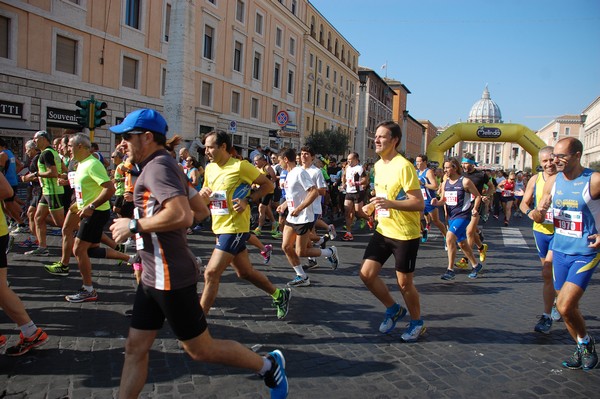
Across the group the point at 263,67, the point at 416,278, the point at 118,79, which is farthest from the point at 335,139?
the point at 416,278

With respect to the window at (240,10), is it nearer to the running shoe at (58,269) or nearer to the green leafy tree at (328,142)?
the green leafy tree at (328,142)

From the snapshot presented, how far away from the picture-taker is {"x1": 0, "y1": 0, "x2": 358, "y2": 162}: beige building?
17906 mm

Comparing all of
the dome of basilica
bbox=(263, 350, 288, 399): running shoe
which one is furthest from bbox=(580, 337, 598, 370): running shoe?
the dome of basilica

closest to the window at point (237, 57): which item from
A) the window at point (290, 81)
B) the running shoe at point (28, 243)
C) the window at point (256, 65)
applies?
the window at point (256, 65)

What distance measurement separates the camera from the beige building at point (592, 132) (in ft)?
323

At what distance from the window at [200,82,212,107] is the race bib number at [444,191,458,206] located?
23.7 meters

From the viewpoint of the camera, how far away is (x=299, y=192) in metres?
6.77

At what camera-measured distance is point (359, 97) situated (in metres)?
64.6

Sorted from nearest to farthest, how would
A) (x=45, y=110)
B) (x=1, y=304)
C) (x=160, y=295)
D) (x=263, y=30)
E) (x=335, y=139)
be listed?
(x=160, y=295) < (x=1, y=304) < (x=45, y=110) < (x=263, y=30) < (x=335, y=139)

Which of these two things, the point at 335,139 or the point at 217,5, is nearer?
the point at 217,5

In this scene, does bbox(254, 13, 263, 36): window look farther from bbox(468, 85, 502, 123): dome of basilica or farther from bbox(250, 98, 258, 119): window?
bbox(468, 85, 502, 123): dome of basilica

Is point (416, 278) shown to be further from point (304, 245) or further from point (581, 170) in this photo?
point (581, 170)

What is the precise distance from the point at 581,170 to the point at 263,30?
34465mm

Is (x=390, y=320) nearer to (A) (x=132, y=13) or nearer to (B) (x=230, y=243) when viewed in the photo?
(B) (x=230, y=243)
